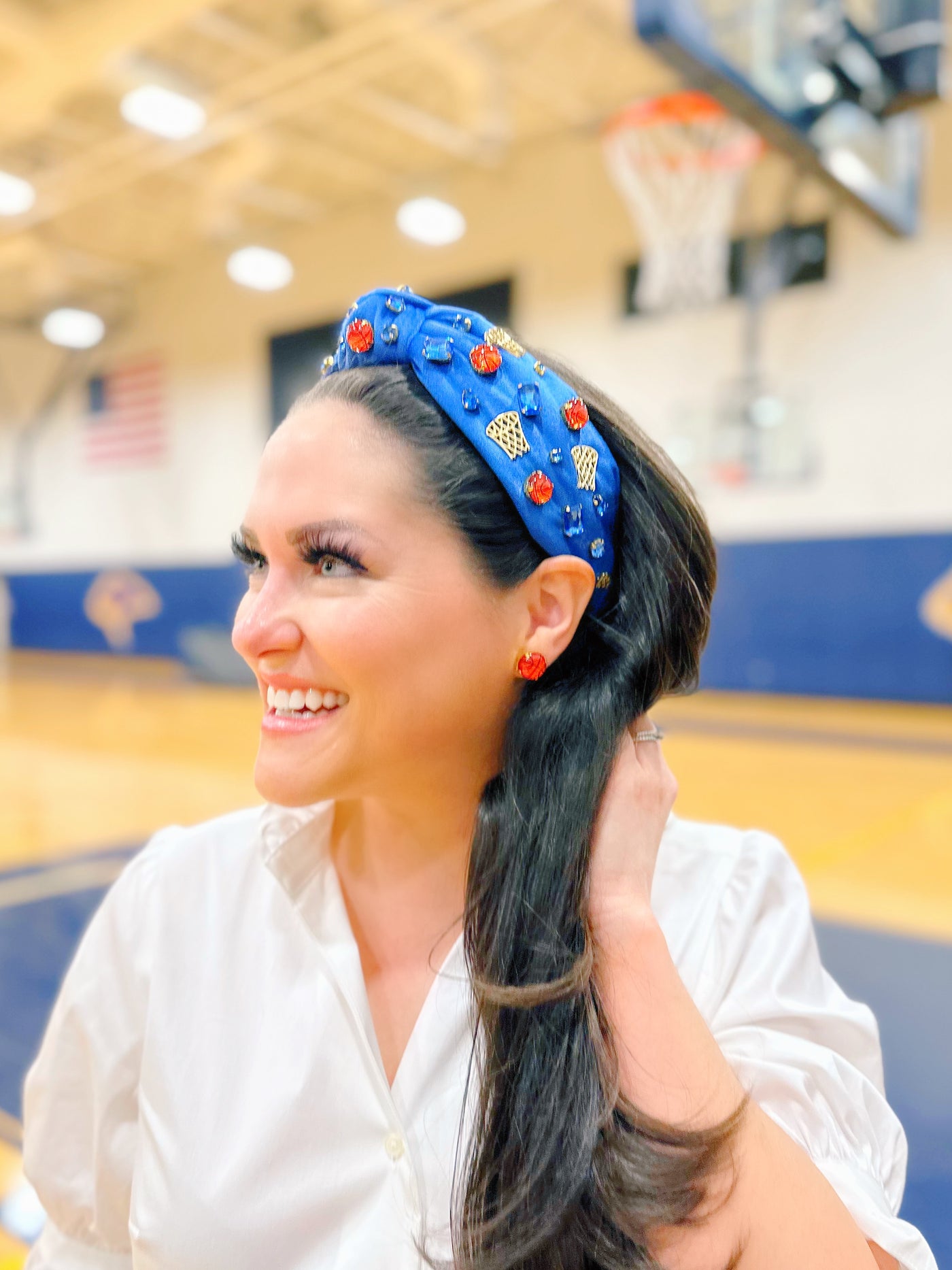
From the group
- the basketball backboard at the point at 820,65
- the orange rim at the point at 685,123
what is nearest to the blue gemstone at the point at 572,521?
the basketball backboard at the point at 820,65

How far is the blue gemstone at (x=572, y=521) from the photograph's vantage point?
1203 millimetres

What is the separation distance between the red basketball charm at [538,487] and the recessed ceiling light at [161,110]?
768cm

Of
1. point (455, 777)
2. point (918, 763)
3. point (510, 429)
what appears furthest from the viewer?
point (918, 763)

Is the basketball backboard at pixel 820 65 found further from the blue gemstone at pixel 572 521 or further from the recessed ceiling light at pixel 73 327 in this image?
the recessed ceiling light at pixel 73 327

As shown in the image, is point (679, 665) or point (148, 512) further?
point (148, 512)

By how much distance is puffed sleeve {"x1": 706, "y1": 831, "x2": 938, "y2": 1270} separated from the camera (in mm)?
1043

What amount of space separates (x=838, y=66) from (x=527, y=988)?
4.60 meters

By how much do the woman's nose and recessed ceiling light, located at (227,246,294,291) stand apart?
11.1 m

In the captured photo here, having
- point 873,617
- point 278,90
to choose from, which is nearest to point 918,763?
point 873,617

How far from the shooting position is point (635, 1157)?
0.99 metres

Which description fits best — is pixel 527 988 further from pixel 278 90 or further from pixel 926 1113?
pixel 278 90

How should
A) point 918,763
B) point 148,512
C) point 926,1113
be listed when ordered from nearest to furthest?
point 926,1113 → point 918,763 → point 148,512

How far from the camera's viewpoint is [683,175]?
25.9 feet

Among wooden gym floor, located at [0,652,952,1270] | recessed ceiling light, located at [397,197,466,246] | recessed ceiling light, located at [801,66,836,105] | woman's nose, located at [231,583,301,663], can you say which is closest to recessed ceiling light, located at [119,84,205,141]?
recessed ceiling light, located at [397,197,466,246]
